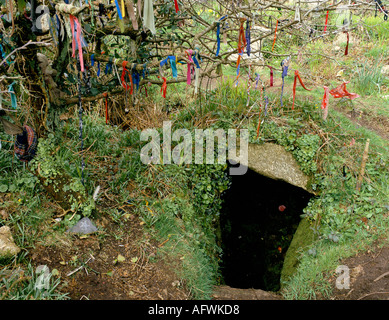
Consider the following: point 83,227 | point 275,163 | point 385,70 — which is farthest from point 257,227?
point 385,70

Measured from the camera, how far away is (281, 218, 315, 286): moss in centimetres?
367

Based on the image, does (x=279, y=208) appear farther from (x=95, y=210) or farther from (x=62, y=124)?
(x=62, y=124)

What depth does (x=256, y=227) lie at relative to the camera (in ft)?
17.1

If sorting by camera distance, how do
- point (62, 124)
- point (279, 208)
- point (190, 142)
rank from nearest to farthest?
point (62, 124)
point (190, 142)
point (279, 208)

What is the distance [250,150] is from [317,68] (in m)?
2.97

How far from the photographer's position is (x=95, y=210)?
3020 mm

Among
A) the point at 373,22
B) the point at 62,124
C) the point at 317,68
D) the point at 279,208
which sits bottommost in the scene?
the point at 279,208

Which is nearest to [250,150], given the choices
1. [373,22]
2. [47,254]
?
[47,254]

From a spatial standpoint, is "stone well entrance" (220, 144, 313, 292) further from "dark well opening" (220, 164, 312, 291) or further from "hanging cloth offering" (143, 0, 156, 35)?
"hanging cloth offering" (143, 0, 156, 35)

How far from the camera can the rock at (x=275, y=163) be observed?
3.92 meters

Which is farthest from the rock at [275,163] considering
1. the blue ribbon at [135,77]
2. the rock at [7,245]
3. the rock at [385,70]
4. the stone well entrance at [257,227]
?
the rock at [385,70]

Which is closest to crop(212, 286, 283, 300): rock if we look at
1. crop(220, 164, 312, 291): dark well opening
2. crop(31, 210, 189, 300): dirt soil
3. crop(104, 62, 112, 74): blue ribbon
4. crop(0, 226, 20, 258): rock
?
crop(31, 210, 189, 300): dirt soil

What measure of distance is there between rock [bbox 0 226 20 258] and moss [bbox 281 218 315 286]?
9.09 feet

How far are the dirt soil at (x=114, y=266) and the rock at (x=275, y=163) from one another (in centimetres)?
162
